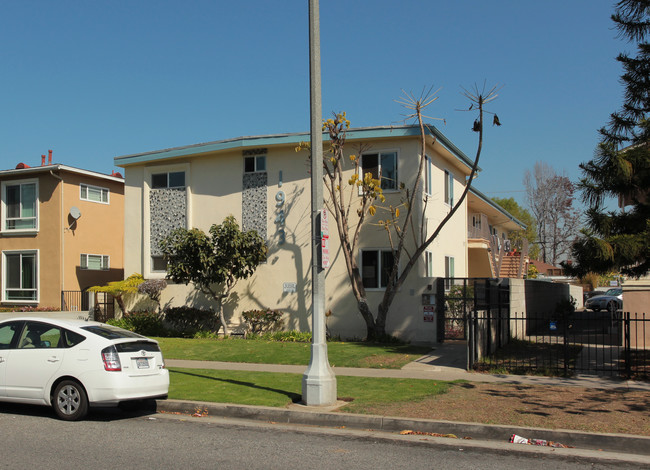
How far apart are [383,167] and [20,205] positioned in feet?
54.2

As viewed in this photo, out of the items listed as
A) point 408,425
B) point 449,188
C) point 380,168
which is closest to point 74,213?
point 380,168

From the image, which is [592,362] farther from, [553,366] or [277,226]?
[277,226]

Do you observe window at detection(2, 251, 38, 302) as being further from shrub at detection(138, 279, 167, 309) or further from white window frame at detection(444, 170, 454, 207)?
white window frame at detection(444, 170, 454, 207)

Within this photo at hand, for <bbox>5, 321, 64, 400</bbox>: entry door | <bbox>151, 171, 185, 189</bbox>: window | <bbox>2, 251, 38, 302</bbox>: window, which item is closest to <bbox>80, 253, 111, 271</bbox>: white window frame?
<bbox>2, 251, 38, 302</bbox>: window

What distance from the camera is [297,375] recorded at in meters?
13.3

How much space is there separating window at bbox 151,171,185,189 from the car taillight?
14427mm

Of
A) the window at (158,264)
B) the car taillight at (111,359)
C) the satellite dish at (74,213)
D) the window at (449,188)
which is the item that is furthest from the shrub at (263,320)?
the car taillight at (111,359)

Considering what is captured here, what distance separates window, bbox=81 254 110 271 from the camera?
27844 mm

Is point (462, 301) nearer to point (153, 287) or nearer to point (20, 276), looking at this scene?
point (153, 287)

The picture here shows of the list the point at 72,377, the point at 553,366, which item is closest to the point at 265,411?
the point at 72,377

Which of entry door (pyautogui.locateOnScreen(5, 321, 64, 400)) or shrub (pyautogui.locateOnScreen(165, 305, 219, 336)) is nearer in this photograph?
entry door (pyautogui.locateOnScreen(5, 321, 64, 400))

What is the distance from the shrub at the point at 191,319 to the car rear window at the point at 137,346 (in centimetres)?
1166

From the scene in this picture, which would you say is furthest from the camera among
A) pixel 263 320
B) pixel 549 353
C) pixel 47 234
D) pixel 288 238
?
pixel 47 234

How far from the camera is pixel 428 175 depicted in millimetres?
21500
